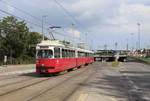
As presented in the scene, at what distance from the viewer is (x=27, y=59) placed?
226 ft

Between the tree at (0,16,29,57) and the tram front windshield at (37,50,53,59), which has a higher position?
the tree at (0,16,29,57)

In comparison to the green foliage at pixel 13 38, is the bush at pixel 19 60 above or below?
below

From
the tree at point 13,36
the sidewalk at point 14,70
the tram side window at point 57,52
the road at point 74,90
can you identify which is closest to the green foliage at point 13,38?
the tree at point 13,36

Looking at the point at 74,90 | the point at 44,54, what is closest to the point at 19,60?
the point at 44,54

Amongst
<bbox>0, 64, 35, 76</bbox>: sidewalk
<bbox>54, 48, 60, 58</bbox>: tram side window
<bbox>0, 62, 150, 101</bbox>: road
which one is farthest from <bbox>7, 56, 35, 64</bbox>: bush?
<bbox>0, 62, 150, 101</bbox>: road

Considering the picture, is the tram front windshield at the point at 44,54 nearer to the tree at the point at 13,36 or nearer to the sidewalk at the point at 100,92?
the sidewalk at the point at 100,92

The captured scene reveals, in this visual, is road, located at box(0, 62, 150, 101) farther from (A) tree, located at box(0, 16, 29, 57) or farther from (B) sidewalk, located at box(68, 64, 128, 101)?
(A) tree, located at box(0, 16, 29, 57)

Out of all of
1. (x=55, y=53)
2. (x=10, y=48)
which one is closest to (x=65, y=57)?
(x=55, y=53)

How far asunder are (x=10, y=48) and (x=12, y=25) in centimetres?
673

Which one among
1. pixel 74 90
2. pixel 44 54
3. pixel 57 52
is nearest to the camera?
pixel 74 90

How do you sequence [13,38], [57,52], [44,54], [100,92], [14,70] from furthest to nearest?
[13,38] → [14,70] → [57,52] → [44,54] → [100,92]

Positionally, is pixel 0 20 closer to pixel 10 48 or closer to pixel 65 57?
pixel 10 48

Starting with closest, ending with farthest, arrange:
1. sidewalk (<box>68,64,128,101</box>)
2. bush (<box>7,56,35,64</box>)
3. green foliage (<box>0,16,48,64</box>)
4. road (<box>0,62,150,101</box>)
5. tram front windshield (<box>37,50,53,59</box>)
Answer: sidewalk (<box>68,64,128,101</box>)
road (<box>0,62,150,101</box>)
tram front windshield (<box>37,50,53,59</box>)
bush (<box>7,56,35,64</box>)
green foliage (<box>0,16,48,64</box>)

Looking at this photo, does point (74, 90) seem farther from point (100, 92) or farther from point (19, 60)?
point (19, 60)
